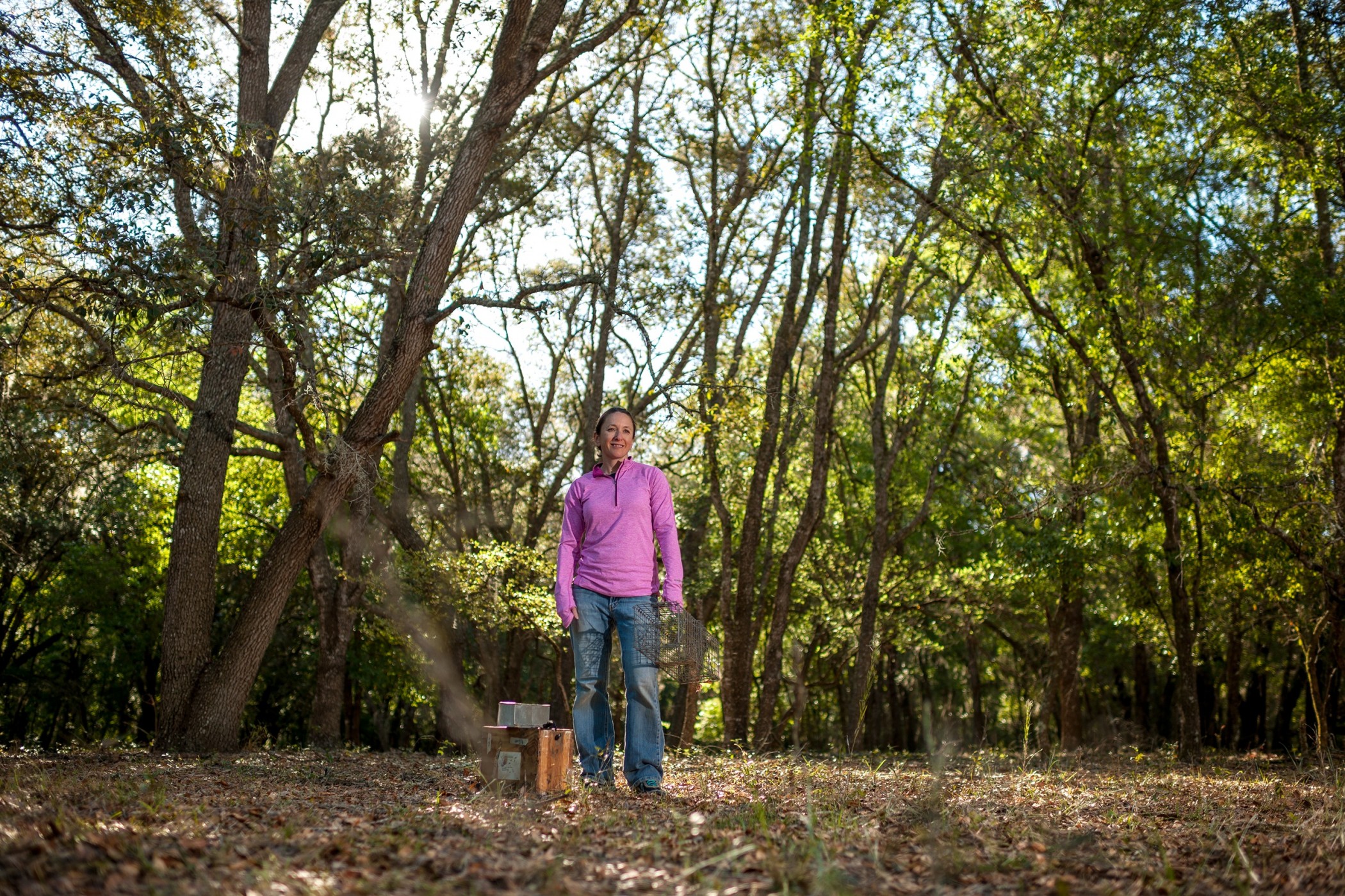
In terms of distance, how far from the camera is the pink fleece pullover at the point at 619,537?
5.68 m

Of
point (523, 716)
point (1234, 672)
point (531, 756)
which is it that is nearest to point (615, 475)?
point (523, 716)

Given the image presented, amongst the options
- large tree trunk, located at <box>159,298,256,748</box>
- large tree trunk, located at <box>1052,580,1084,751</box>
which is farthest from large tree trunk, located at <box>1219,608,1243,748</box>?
large tree trunk, located at <box>159,298,256,748</box>

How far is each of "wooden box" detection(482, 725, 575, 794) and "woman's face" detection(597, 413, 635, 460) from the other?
149 centimetres

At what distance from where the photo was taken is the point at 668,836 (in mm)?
3912

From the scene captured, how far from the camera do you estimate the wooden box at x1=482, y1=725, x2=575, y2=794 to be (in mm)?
5168

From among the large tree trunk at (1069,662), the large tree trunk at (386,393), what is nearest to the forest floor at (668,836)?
the large tree trunk at (386,393)

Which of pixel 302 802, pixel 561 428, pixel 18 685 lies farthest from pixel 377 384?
pixel 18 685

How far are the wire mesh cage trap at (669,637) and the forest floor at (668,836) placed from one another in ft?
2.28

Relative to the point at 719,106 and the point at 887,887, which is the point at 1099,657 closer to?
the point at 719,106

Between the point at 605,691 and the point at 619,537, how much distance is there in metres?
0.86

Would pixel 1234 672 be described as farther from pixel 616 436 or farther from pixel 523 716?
pixel 523 716

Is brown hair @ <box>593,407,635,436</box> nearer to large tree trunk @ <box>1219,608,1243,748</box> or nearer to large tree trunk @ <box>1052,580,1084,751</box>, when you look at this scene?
large tree trunk @ <box>1052,580,1084,751</box>

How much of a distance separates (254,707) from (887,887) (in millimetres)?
25961

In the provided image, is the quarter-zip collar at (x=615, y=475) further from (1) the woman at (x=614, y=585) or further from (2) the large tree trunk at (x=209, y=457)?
(2) the large tree trunk at (x=209, y=457)
